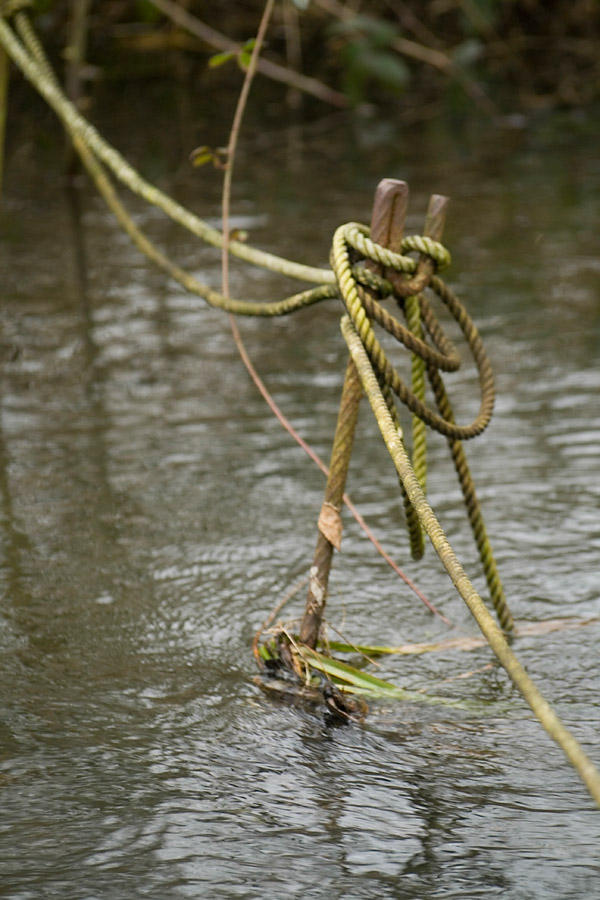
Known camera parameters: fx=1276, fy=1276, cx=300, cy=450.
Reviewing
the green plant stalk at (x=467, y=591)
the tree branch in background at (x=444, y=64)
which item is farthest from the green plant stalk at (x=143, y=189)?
the tree branch in background at (x=444, y=64)

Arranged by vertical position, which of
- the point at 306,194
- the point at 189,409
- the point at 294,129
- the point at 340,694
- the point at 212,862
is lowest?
the point at 212,862

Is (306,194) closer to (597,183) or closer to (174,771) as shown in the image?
(597,183)

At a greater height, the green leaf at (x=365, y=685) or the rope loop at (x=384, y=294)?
the rope loop at (x=384, y=294)

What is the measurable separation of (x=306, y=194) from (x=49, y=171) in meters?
1.75

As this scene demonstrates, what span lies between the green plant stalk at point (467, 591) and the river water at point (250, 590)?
318mm

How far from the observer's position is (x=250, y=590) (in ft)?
9.41

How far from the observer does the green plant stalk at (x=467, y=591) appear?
61.4 inches

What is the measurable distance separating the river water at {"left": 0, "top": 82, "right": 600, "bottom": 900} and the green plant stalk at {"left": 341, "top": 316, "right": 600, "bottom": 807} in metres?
0.32

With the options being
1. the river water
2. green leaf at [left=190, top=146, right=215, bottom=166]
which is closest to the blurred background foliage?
the river water

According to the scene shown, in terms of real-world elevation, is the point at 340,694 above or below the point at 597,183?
below

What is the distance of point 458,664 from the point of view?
2557 mm

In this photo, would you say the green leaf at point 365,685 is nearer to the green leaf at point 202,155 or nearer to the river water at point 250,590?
the river water at point 250,590

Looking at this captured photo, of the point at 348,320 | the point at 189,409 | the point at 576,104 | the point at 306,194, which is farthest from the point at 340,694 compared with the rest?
the point at 576,104

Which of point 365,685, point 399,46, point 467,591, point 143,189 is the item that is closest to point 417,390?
point 365,685
